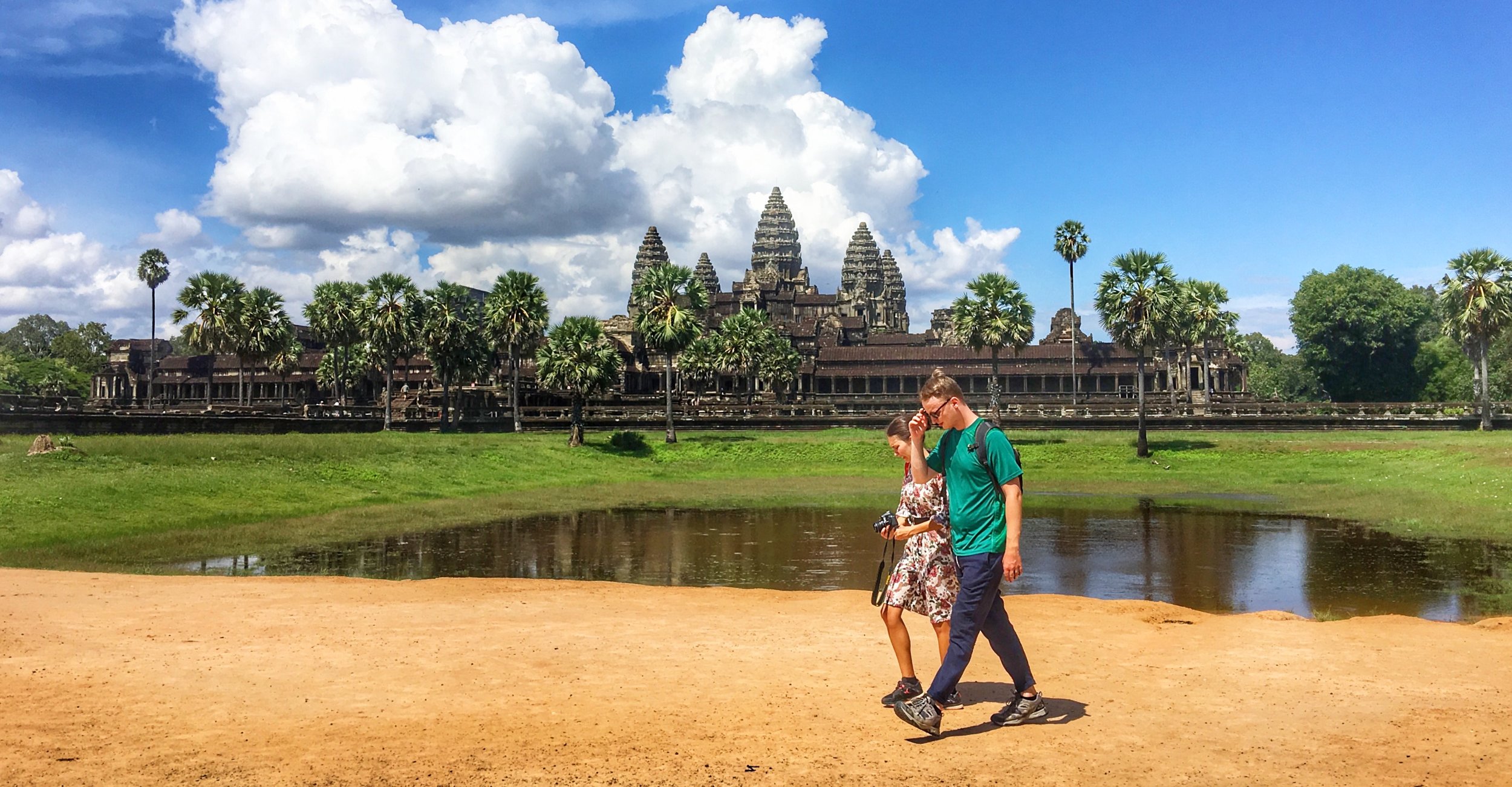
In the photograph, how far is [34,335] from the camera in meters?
146

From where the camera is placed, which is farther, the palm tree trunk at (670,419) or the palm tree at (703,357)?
the palm tree at (703,357)

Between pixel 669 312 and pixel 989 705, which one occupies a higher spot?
pixel 669 312

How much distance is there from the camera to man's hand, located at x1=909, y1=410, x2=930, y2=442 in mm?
7973

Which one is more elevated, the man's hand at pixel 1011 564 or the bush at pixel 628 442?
the man's hand at pixel 1011 564

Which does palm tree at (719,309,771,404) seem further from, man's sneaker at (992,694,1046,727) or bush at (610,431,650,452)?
man's sneaker at (992,694,1046,727)

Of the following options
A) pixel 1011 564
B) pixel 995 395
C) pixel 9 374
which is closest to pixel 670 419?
pixel 995 395

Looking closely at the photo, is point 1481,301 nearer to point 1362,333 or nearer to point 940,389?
point 1362,333

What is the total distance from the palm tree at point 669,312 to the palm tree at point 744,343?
15024 millimetres

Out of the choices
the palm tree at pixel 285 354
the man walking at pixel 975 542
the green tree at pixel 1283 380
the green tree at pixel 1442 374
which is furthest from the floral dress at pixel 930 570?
the green tree at pixel 1283 380

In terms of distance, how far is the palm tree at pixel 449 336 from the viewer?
63.7 metres

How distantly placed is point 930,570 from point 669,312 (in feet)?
166

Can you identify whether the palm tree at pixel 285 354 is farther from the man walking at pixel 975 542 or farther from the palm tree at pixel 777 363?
the man walking at pixel 975 542

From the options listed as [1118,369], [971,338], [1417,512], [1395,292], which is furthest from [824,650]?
[1395,292]

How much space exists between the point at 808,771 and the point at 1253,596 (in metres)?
12.3
